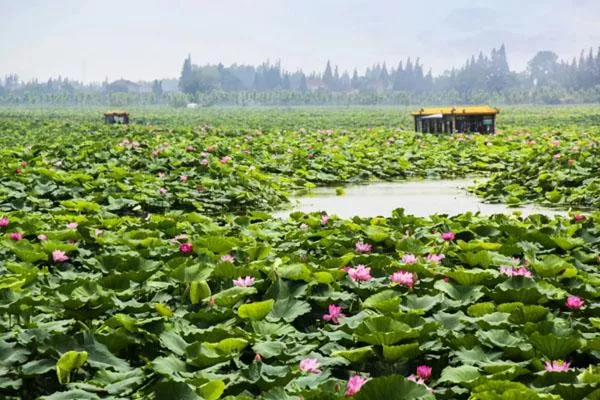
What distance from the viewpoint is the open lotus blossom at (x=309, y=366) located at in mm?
2684

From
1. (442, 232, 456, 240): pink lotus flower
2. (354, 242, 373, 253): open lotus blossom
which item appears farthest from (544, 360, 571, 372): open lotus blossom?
(442, 232, 456, 240): pink lotus flower

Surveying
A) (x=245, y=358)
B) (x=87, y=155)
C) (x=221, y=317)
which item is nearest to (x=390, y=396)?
(x=245, y=358)

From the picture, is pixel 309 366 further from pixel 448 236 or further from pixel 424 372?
pixel 448 236

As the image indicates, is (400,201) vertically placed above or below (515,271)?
below

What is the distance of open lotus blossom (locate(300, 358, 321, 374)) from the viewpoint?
2684 mm

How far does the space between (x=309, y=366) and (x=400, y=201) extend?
6449mm

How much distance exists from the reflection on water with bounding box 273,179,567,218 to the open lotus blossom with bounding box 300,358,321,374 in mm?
5016

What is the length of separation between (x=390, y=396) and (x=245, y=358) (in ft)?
2.89

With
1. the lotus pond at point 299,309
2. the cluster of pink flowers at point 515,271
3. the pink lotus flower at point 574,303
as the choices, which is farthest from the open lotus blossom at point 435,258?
the pink lotus flower at point 574,303

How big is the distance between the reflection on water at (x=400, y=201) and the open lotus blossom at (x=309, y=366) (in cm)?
502

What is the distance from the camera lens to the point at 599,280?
3.84 meters

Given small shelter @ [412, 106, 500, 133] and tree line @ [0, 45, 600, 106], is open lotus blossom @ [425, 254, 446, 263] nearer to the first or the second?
small shelter @ [412, 106, 500, 133]

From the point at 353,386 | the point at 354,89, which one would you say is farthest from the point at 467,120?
the point at 354,89

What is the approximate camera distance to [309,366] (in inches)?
106
